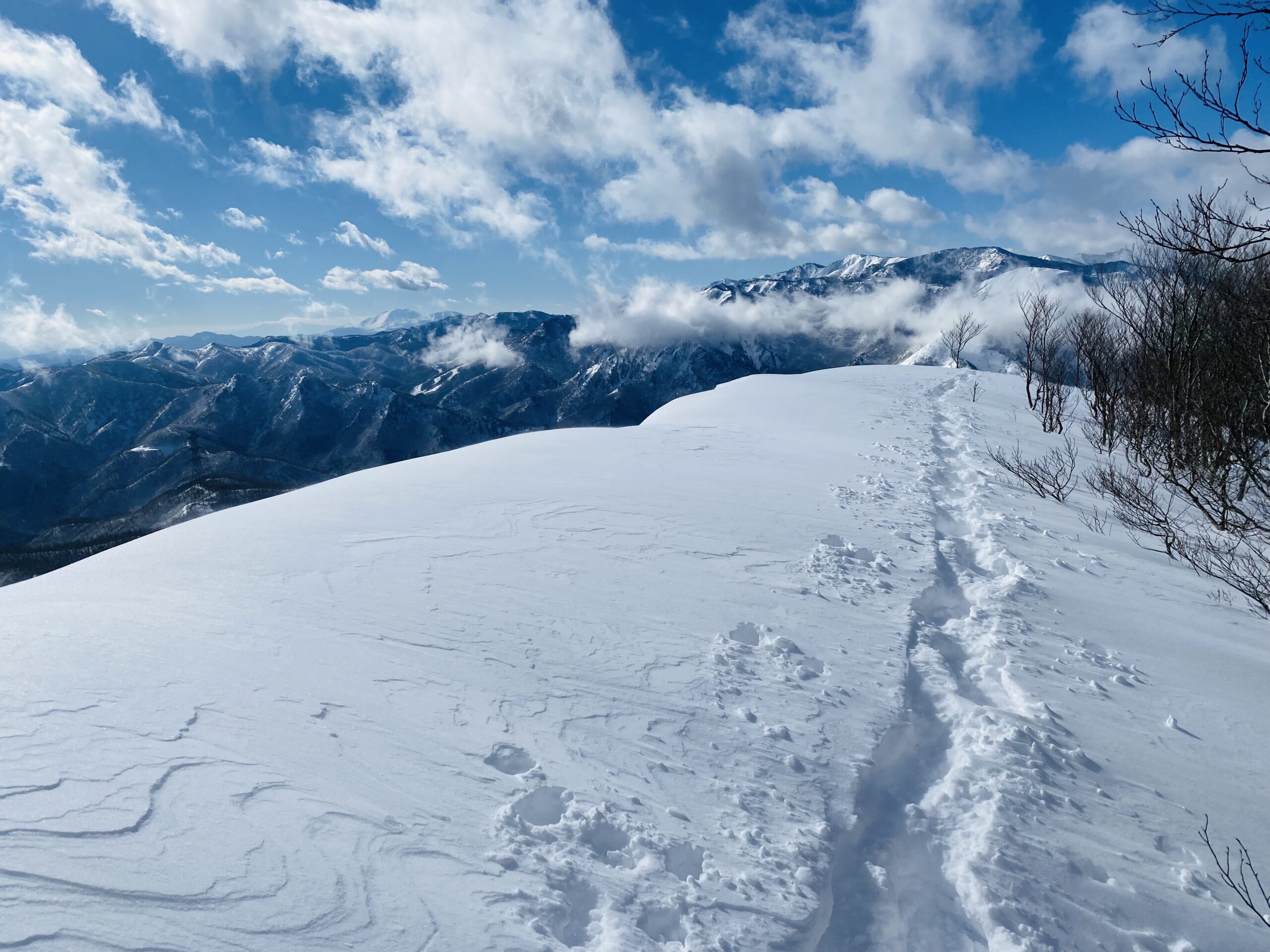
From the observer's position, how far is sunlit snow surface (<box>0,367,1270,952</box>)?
154 inches

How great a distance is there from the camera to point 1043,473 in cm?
1517

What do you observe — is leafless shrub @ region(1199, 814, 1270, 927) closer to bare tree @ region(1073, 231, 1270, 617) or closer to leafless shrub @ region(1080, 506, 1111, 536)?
bare tree @ region(1073, 231, 1270, 617)

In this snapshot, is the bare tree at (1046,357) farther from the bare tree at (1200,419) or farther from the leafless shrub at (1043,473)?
the leafless shrub at (1043,473)

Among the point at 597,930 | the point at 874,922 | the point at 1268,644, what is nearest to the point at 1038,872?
the point at 874,922

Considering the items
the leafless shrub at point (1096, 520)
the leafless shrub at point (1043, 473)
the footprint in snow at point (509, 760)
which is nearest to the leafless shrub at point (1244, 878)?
the footprint in snow at point (509, 760)

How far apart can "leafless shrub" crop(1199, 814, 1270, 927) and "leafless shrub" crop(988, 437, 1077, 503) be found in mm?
10808

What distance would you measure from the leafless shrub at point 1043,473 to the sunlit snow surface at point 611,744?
441 centimetres

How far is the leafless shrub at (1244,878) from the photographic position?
4375mm

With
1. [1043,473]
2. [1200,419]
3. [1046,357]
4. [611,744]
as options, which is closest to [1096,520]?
[1043,473]

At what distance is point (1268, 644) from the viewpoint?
27.1ft

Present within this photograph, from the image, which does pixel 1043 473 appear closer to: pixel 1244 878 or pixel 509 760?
pixel 1244 878

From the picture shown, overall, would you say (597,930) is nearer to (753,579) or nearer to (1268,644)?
(753,579)

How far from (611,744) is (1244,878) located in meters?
4.76

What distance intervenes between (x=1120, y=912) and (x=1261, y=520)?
41.9 ft
